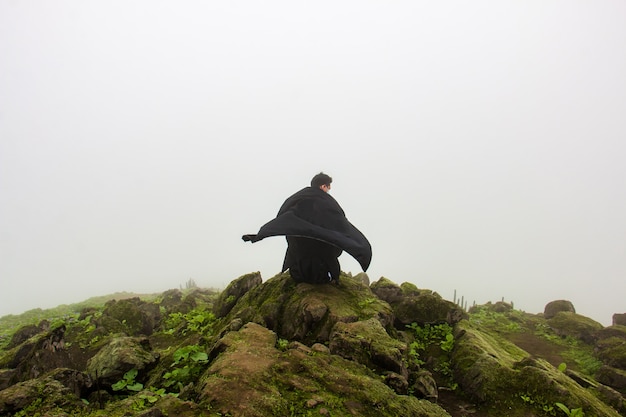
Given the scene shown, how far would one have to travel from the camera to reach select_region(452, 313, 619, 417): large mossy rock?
5965 millimetres

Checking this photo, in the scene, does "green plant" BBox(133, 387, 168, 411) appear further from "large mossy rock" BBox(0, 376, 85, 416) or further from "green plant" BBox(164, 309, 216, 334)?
"green plant" BBox(164, 309, 216, 334)

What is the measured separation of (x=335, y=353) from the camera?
6.34 meters

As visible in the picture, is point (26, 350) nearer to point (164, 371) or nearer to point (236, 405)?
point (164, 371)

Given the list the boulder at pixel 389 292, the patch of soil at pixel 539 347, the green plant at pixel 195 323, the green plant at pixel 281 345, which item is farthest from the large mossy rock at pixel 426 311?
the green plant at pixel 195 323

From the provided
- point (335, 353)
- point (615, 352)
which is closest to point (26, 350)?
point (335, 353)

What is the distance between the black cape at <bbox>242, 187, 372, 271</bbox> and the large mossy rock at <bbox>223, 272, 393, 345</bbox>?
1282 mm

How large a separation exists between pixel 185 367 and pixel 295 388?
101 inches

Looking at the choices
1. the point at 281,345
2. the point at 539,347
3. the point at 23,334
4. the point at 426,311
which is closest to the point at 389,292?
the point at 426,311

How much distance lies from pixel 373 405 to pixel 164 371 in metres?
4.29

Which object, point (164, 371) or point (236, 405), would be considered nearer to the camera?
point (236, 405)

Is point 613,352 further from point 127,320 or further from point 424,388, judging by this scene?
point 127,320

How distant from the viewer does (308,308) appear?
26.8 ft

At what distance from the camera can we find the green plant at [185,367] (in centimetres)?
563

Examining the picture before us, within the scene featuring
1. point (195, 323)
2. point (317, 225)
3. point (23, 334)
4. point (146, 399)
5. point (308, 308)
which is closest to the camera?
point (146, 399)
